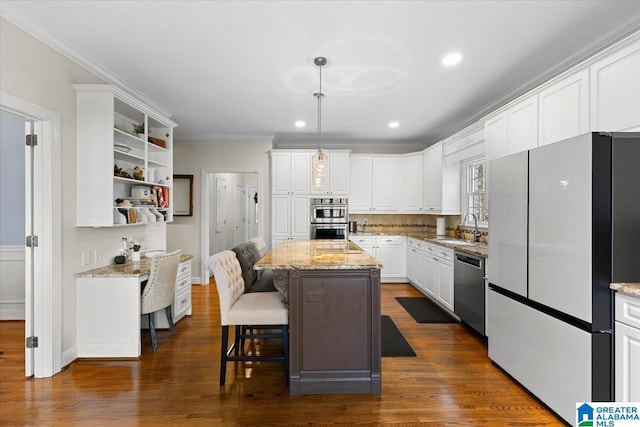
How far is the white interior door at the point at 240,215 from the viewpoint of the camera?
323 inches

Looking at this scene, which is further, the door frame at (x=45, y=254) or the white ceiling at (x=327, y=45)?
the door frame at (x=45, y=254)

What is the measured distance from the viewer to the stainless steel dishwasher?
3.29 metres

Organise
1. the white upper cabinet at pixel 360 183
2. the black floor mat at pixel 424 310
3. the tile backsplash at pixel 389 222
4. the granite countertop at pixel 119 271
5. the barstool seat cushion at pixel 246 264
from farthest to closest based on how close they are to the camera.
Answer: the tile backsplash at pixel 389 222
the white upper cabinet at pixel 360 183
the black floor mat at pixel 424 310
the barstool seat cushion at pixel 246 264
the granite countertop at pixel 119 271

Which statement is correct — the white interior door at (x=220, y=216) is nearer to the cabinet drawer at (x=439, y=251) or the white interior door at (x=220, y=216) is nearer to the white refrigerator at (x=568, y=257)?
the cabinet drawer at (x=439, y=251)

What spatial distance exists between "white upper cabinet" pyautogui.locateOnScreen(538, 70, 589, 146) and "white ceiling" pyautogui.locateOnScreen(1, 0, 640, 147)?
0.38 m

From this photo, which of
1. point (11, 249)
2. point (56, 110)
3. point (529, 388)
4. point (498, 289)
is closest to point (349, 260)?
point (498, 289)

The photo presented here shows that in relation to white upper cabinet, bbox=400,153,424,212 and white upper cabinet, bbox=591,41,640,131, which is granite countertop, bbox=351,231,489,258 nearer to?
white upper cabinet, bbox=400,153,424,212

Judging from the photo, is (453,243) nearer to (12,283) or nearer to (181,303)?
(181,303)

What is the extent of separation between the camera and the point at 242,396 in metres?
2.36

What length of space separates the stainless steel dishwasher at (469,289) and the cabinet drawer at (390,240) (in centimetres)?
199

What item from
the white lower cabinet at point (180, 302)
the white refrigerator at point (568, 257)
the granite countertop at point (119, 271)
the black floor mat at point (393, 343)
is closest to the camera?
the white refrigerator at point (568, 257)

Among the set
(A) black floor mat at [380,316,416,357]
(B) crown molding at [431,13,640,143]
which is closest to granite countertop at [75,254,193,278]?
(A) black floor mat at [380,316,416,357]

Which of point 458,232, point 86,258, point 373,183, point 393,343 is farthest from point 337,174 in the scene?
point 86,258

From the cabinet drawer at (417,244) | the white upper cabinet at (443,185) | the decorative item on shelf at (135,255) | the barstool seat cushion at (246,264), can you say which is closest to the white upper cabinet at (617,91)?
the white upper cabinet at (443,185)
